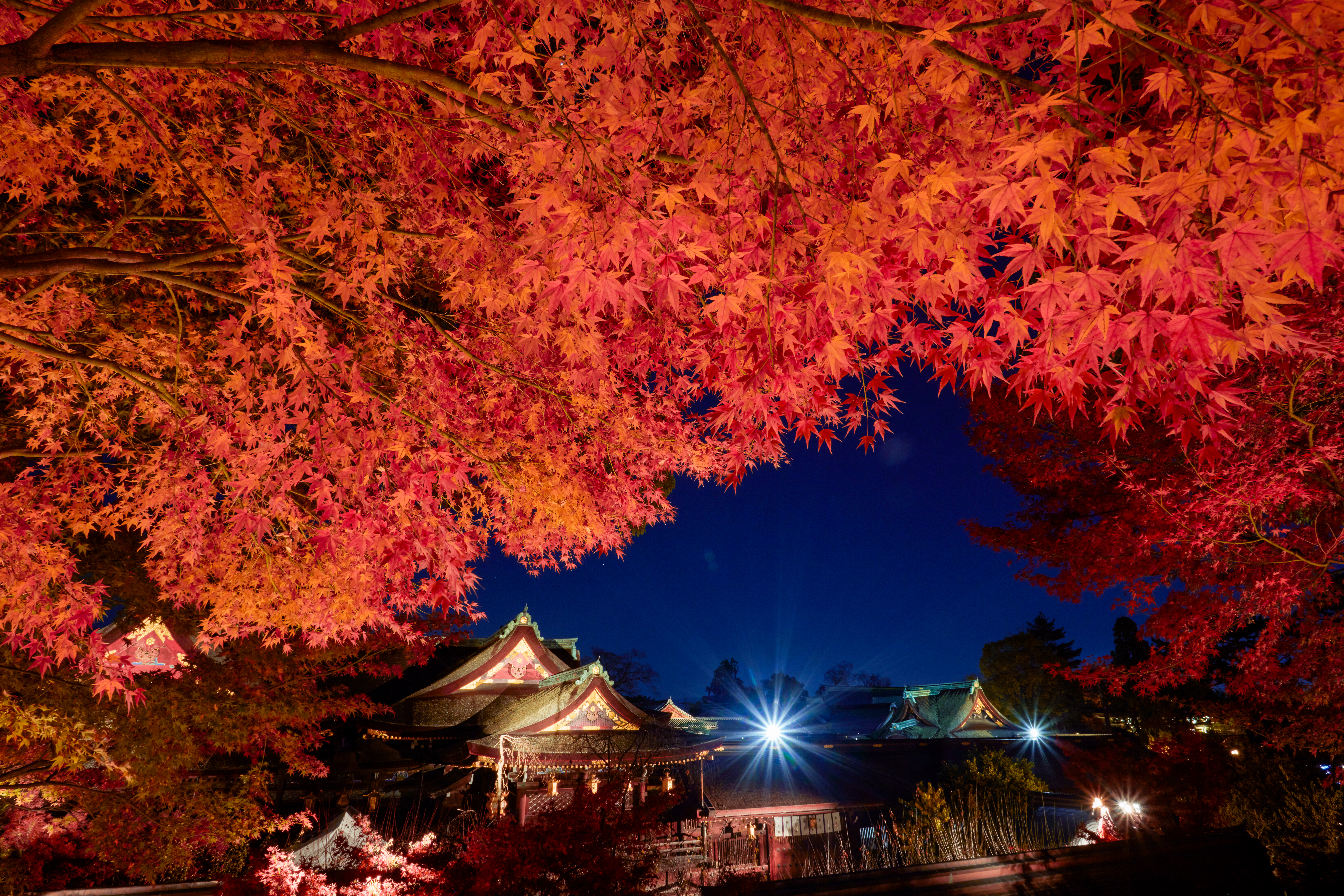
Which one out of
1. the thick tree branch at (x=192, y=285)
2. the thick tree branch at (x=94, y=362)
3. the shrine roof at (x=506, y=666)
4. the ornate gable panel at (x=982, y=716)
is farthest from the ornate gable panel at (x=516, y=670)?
the ornate gable panel at (x=982, y=716)

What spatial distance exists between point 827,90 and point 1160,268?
61.2 inches

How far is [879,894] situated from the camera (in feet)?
17.9

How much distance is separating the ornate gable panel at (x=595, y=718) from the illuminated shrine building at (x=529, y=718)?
2 cm

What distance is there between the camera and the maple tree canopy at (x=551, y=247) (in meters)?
1.94

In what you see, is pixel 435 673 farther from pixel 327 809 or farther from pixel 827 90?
pixel 827 90

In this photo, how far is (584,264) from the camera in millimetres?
2422

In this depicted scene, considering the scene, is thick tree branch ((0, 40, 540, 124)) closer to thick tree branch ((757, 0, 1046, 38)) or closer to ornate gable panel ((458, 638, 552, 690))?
thick tree branch ((757, 0, 1046, 38))

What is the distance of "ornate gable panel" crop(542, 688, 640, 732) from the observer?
14305mm

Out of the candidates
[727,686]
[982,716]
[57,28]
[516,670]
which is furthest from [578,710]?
[727,686]

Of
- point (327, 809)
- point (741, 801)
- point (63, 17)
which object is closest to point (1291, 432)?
point (63, 17)

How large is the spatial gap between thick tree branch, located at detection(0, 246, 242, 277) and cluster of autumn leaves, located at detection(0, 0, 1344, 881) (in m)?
0.03

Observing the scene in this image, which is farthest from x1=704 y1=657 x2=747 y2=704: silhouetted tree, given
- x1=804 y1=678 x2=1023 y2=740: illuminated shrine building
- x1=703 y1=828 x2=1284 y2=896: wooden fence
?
x1=703 y1=828 x2=1284 y2=896: wooden fence

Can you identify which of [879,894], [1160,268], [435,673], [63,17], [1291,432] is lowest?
[879,894]

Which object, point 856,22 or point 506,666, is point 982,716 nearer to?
point 506,666
